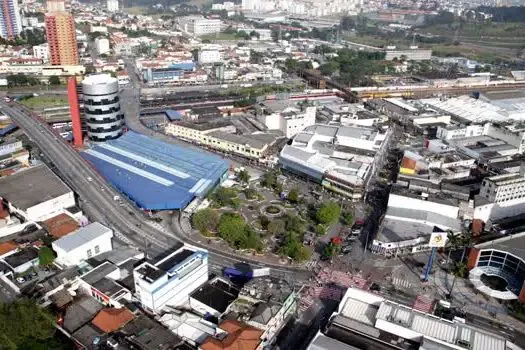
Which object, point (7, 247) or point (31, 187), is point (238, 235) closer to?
point (7, 247)

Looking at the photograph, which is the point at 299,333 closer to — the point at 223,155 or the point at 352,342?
the point at 352,342

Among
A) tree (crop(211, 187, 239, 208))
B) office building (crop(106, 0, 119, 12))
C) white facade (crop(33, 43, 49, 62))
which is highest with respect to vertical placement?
office building (crop(106, 0, 119, 12))

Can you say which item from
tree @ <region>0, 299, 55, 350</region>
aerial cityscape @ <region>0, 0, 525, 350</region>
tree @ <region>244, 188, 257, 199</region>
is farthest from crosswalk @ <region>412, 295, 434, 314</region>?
tree @ <region>0, 299, 55, 350</region>

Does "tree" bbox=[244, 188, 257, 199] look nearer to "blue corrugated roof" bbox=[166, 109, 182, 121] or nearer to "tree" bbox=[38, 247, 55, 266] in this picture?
"tree" bbox=[38, 247, 55, 266]

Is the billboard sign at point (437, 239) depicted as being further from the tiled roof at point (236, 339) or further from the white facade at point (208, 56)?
the white facade at point (208, 56)

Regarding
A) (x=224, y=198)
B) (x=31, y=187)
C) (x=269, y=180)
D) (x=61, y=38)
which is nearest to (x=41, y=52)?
(x=61, y=38)

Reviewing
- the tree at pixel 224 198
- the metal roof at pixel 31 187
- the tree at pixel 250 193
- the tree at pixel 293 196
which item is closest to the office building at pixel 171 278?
the tree at pixel 224 198
